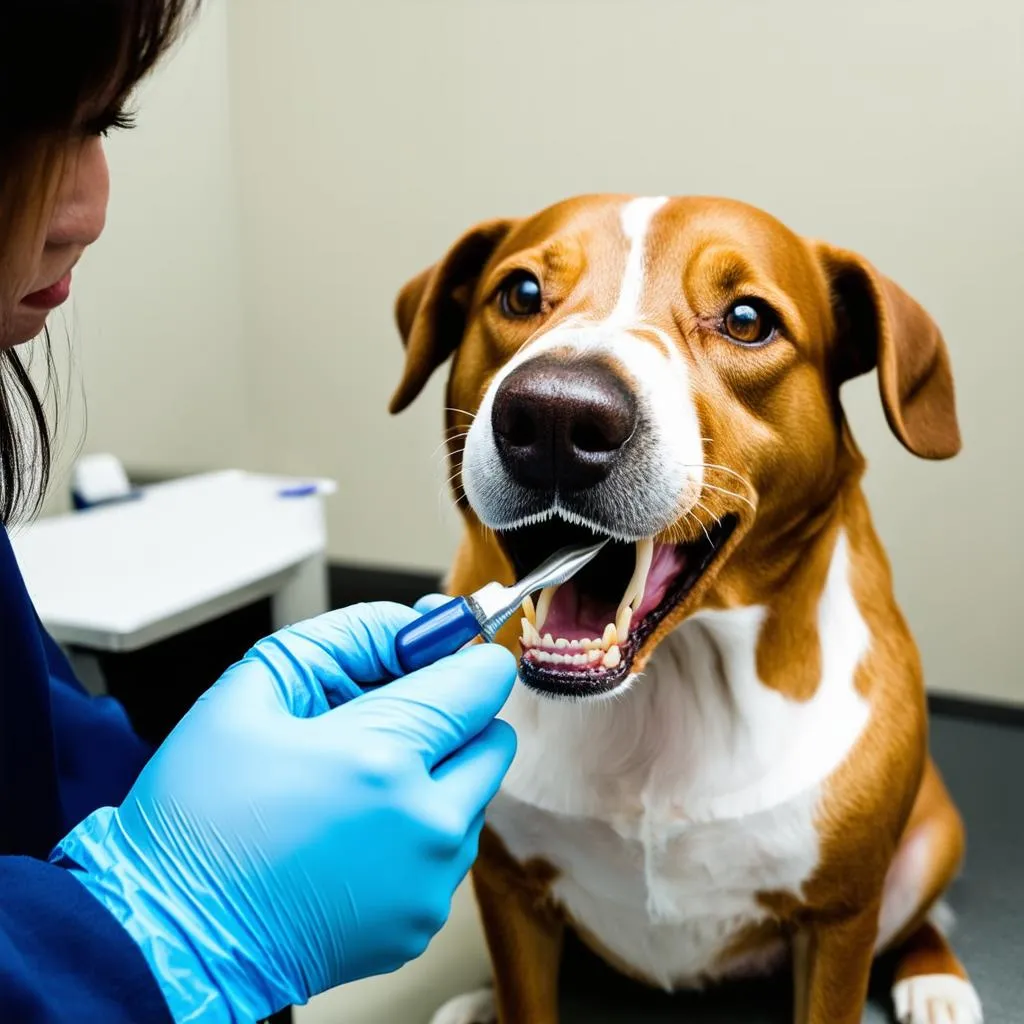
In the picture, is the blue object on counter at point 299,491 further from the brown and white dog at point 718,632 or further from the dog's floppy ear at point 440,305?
the brown and white dog at point 718,632

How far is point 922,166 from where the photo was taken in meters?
1.69

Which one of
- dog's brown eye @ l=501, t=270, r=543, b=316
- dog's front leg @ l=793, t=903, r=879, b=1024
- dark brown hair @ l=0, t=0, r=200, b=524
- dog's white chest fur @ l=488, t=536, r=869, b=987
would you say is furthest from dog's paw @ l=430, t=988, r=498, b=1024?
dark brown hair @ l=0, t=0, r=200, b=524

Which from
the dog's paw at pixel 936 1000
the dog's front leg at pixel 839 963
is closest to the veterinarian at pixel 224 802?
the dog's front leg at pixel 839 963

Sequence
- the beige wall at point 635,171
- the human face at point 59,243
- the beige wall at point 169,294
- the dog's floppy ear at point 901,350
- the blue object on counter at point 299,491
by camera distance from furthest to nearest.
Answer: the beige wall at point 169,294 → the blue object on counter at point 299,491 → the beige wall at point 635,171 → the dog's floppy ear at point 901,350 → the human face at point 59,243

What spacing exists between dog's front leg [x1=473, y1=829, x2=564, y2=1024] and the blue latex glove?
11.5 inches

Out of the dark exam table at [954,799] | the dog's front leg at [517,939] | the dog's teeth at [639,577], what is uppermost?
the dog's teeth at [639,577]

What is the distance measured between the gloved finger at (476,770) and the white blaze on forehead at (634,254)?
333 millimetres

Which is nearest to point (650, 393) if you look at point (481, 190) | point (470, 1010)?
point (470, 1010)

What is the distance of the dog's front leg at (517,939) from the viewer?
0.95 metres

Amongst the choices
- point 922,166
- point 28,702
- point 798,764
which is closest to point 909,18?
point 922,166

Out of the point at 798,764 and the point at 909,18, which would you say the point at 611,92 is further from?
the point at 798,764

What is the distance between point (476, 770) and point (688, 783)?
10.5 inches

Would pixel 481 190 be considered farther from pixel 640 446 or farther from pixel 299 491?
pixel 640 446

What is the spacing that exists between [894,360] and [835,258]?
123mm
